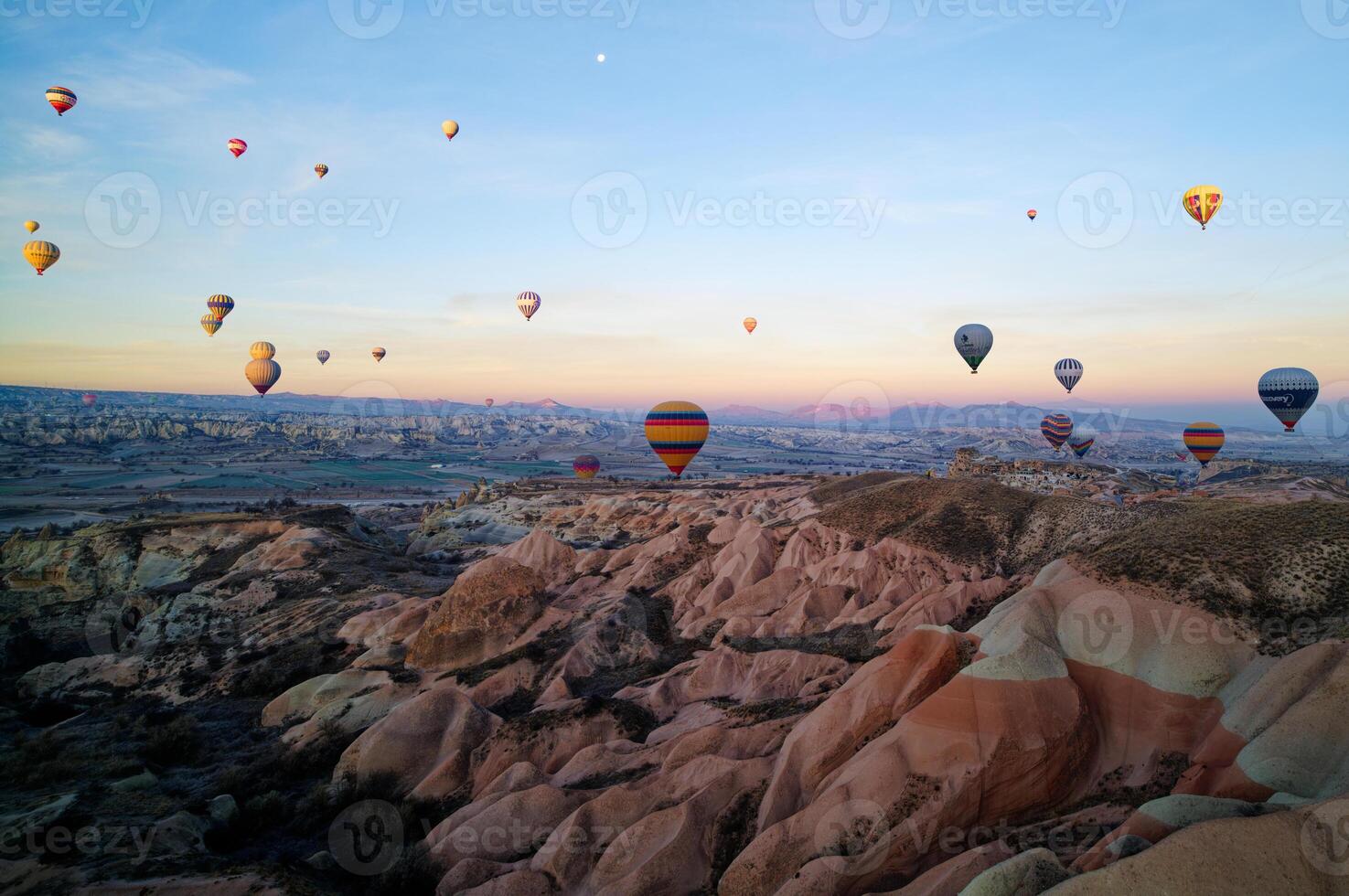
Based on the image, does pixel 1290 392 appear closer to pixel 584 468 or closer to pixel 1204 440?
pixel 1204 440

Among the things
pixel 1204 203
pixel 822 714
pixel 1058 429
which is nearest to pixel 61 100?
pixel 822 714

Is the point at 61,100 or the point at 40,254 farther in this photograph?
the point at 40,254

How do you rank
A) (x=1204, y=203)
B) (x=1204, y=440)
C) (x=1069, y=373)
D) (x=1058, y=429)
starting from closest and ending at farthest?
(x=1204, y=203) < (x=1204, y=440) < (x=1069, y=373) < (x=1058, y=429)

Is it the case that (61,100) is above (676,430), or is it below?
above

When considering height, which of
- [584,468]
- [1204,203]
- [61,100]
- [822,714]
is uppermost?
[61,100]

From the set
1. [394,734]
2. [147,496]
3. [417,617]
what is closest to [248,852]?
[394,734]

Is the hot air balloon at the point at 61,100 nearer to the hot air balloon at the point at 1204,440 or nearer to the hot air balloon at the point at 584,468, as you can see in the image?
the hot air balloon at the point at 584,468
